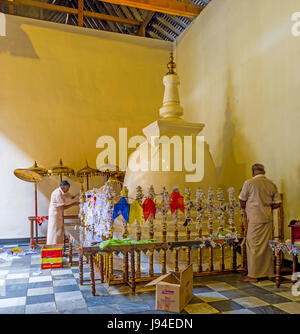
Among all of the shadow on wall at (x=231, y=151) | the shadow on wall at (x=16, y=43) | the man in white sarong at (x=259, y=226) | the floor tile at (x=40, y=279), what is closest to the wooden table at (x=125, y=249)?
the man in white sarong at (x=259, y=226)

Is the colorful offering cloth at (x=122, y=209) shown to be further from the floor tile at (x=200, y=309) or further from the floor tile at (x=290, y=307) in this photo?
the floor tile at (x=290, y=307)

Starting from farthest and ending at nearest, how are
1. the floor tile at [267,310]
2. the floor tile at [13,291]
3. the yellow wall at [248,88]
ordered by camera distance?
1. the yellow wall at [248,88]
2. the floor tile at [13,291]
3. the floor tile at [267,310]

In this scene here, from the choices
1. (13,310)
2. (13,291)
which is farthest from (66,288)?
(13,310)

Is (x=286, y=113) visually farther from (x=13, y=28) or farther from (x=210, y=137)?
(x=13, y=28)

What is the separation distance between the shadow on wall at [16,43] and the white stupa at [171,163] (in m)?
4.15

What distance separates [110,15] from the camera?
32.4 ft

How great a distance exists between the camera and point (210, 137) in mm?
7070

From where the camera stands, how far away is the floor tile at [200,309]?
10.1 ft

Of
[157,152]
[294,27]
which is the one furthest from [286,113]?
[157,152]

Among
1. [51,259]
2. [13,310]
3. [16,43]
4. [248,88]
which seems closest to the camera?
[13,310]

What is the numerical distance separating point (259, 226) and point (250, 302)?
3.43 ft

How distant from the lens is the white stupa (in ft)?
17.1

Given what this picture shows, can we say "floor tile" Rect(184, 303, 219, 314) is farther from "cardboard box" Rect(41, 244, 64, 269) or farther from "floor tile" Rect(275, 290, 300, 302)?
"cardboard box" Rect(41, 244, 64, 269)

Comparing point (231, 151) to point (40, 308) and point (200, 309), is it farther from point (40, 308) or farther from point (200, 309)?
point (40, 308)
